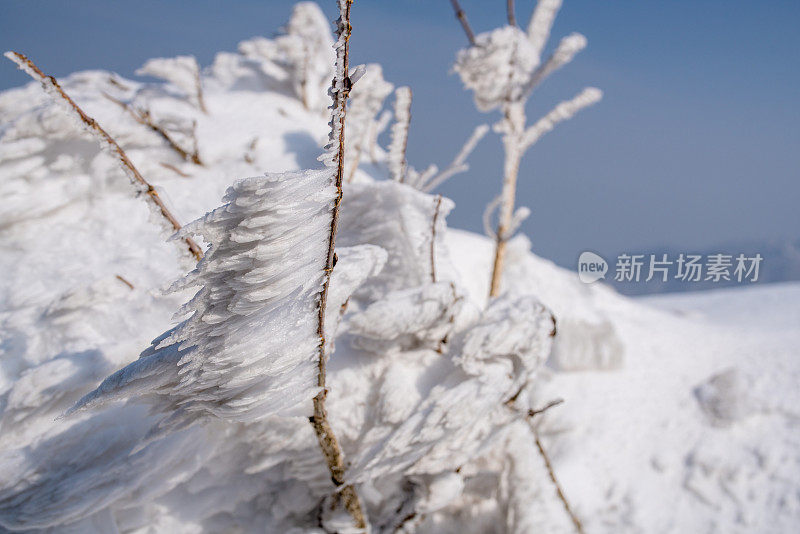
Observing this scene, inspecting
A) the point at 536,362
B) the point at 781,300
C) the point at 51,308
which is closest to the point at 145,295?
the point at 51,308

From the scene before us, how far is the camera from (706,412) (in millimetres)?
3008

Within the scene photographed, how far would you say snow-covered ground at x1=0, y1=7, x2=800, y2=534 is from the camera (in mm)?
1449

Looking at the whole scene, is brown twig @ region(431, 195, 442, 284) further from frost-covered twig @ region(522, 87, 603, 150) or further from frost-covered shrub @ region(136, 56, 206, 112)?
frost-covered shrub @ region(136, 56, 206, 112)

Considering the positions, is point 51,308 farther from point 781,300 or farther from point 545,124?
point 781,300

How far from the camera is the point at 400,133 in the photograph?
2080 mm

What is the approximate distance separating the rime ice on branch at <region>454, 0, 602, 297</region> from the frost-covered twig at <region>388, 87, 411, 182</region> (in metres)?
0.96

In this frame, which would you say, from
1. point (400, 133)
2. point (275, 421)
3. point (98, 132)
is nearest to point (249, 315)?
point (98, 132)

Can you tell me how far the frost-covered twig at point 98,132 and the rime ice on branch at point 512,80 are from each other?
6.59 ft

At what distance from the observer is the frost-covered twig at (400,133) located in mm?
1979

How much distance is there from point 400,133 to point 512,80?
3.76 ft

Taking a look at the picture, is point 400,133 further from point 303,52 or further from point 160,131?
point 303,52

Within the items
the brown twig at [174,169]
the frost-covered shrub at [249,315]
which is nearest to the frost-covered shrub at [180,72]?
the brown twig at [174,169]

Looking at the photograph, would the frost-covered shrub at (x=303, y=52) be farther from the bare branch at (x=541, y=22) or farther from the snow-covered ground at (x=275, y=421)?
the bare branch at (x=541, y=22)

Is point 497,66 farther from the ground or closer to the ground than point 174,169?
farther from the ground
